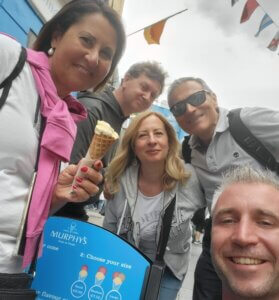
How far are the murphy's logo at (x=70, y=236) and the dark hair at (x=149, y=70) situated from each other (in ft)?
5.94

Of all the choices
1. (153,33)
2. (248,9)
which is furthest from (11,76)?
(248,9)

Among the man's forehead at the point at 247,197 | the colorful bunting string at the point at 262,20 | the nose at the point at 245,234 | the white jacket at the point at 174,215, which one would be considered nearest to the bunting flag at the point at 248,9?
the colorful bunting string at the point at 262,20

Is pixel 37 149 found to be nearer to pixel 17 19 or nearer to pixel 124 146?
pixel 124 146

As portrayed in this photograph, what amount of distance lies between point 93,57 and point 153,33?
481cm

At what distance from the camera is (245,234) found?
1626mm

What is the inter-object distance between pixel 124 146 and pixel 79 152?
943mm

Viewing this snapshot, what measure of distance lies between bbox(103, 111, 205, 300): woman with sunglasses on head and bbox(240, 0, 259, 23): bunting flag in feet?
13.0

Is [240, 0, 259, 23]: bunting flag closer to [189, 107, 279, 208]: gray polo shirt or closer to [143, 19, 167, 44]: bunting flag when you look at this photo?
[143, 19, 167, 44]: bunting flag

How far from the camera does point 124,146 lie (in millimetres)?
3156

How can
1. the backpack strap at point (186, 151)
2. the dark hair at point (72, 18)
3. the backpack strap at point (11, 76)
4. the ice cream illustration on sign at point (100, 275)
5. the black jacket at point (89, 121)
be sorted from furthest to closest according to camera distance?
the backpack strap at point (186, 151)
the black jacket at point (89, 121)
the ice cream illustration on sign at point (100, 275)
the dark hair at point (72, 18)
the backpack strap at point (11, 76)

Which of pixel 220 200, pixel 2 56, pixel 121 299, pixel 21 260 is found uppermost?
pixel 2 56

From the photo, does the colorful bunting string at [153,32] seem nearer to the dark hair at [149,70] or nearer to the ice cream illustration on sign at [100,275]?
the dark hair at [149,70]

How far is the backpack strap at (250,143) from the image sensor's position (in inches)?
90.7

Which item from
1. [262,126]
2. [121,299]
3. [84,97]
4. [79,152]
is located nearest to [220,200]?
[262,126]
